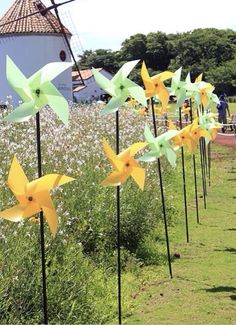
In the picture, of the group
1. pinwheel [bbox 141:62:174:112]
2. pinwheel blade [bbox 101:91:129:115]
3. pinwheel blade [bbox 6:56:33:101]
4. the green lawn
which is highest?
pinwheel blade [bbox 6:56:33:101]

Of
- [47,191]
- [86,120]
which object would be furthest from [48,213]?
[86,120]

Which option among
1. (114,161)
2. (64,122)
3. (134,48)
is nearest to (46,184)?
(64,122)

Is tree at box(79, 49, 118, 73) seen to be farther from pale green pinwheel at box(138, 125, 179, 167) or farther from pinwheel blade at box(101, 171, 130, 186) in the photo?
pinwheel blade at box(101, 171, 130, 186)

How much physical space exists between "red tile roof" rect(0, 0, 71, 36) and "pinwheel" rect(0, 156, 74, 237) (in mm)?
30090

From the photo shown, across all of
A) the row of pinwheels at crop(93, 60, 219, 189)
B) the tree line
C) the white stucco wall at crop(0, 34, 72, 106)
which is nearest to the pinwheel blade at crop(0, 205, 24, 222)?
the row of pinwheels at crop(93, 60, 219, 189)

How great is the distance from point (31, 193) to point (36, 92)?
693mm

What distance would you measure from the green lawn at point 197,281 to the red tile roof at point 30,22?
25.2m

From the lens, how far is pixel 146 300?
5.74 m

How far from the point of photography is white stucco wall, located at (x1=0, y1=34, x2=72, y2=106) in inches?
1294

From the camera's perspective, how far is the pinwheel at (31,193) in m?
3.87

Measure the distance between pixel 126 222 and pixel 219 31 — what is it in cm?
10030

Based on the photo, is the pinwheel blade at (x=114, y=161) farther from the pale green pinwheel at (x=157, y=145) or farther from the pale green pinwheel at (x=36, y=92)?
the pale green pinwheel at (x=157, y=145)

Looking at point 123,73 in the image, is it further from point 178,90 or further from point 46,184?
point 178,90

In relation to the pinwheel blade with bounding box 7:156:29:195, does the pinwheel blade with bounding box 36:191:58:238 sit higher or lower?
lower
